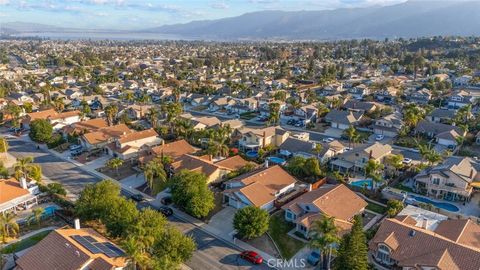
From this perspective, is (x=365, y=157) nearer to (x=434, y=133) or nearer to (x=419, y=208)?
(x=419, y=208)

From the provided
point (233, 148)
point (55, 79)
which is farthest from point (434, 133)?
point (55, 79)

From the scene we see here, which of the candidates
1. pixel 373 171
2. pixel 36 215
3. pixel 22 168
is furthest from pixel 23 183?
pixel 373 171

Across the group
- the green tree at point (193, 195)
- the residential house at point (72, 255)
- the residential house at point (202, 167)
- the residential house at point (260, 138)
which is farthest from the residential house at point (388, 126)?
the residential house at point (72, 255)

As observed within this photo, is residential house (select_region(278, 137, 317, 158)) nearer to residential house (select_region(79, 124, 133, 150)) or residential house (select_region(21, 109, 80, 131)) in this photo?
residential house (select_region(79, 124, 133, 150))

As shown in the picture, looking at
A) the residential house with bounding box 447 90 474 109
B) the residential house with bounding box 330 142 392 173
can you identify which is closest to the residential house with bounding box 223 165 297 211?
the residential house with bounding box 330 142 392 173

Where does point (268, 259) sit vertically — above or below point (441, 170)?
below
